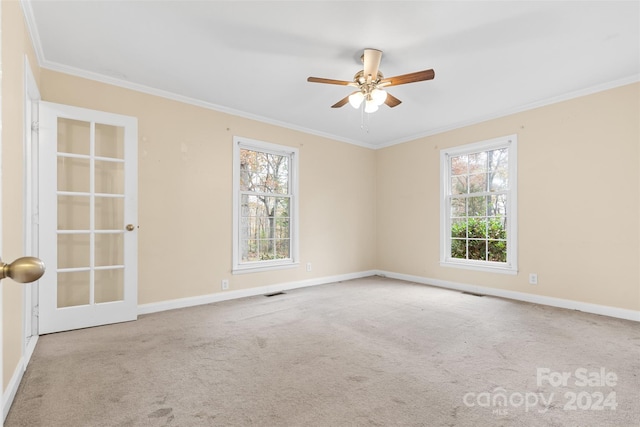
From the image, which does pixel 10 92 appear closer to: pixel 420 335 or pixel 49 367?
pixel 49 367

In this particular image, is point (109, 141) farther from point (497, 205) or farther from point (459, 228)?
point (497, 205)

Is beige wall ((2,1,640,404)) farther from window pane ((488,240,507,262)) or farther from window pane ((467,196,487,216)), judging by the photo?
window pane ((467,196,487,216))

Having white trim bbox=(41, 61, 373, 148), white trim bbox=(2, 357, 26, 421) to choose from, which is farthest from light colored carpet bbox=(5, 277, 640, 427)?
white trim bbox=(41, 61, 373, 148)

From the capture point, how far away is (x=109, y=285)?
3.35m

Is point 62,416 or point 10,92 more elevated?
point 10,92

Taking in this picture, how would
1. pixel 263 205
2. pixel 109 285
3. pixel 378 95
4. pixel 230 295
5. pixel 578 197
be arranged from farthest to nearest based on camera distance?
1. pixel 263 205
2. pixel 230 295
3. pixel 578 197
4. pixel 109 285
5. pixel 378 95

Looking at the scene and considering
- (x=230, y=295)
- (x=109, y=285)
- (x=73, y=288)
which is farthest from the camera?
(x=230, y=295)

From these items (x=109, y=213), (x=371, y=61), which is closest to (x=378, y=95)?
(x=371, y=61)

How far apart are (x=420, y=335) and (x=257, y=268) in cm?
238

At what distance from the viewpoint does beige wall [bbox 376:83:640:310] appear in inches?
138

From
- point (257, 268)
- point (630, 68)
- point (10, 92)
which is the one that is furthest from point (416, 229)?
point (10, 92)

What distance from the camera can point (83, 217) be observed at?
10.6 feet

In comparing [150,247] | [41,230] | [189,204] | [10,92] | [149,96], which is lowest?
[150,247]

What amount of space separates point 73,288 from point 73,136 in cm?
147
